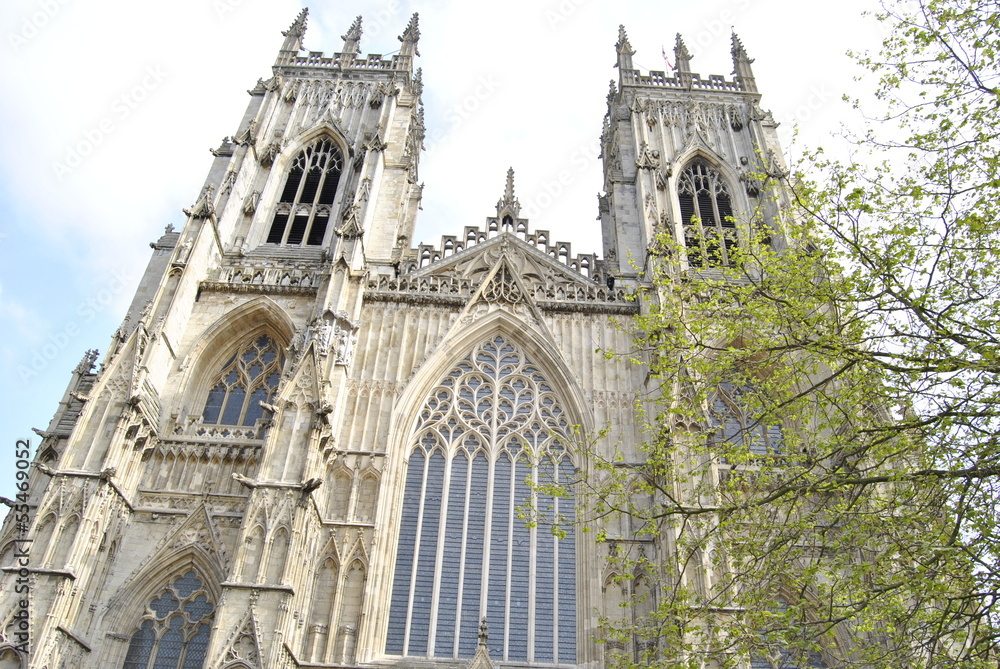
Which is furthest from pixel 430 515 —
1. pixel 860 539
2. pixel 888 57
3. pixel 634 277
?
pixel 888 57

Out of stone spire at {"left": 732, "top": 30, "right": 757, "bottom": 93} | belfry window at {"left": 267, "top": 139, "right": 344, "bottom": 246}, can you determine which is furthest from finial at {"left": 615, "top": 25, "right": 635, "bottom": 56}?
belfry window at {"left": 267, "top": 139, "right": 344, "bottom": 246}

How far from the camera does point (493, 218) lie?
75.6ft

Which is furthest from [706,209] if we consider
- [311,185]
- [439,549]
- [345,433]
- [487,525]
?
[439,549]

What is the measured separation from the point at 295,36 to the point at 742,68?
1563 cm

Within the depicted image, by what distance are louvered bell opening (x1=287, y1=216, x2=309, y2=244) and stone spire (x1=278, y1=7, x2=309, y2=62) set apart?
769cm

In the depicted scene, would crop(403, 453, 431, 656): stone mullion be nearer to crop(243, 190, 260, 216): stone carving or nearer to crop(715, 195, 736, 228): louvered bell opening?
crop(243, 190, 260, 216): stone carving

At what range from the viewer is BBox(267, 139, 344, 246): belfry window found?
2328 centimetres

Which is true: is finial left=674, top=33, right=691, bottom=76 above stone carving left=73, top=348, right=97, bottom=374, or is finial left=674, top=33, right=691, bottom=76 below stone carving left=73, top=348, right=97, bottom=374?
above

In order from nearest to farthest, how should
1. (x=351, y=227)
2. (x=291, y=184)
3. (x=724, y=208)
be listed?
(x=351, y=227), (x=724, y=208), (x=291, y=184)

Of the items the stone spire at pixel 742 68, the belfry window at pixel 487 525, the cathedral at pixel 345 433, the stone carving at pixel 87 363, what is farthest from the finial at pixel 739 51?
the stone carving at pixel 87 363

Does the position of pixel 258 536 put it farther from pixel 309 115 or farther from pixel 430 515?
pixel 309 115

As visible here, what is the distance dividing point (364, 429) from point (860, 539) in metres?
11.1

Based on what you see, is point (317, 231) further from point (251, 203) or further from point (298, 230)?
point (251, 203)

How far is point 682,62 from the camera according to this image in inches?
1150
